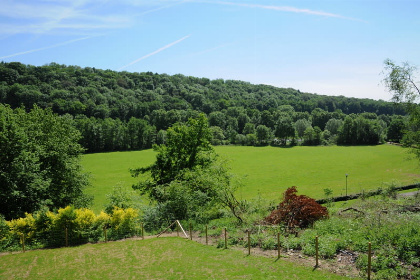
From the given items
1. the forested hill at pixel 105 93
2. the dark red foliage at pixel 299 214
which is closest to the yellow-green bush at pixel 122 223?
the dark red foliage at pixel 299 214

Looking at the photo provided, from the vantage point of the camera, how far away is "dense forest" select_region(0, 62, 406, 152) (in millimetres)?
106875

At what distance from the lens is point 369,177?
52.6 metres

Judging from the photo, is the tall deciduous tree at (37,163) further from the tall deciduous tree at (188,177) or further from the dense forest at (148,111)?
the dense forest at (148,111)

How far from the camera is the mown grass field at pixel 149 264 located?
464 inches

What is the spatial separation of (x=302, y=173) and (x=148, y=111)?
103647 millimetres

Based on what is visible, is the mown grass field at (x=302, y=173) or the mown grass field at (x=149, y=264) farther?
the mown grass field at (x=302, y=173)

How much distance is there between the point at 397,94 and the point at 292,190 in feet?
38.0

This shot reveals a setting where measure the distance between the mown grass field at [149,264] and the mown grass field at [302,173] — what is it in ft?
65.8

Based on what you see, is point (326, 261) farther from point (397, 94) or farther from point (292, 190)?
point (397, 94)

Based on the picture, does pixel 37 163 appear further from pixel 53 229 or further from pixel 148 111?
pixel 148 111

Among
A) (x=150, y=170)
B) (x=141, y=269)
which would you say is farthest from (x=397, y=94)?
(x=150, y=170)

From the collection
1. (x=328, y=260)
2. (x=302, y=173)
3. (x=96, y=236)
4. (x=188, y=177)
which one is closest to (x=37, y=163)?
(x=96, y=236)

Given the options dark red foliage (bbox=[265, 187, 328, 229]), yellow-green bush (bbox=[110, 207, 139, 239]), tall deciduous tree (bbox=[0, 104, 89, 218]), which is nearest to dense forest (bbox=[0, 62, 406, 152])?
tall deciduous tree (bbox=[0, 104, 89, 218])

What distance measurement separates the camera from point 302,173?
5847 centimetres
